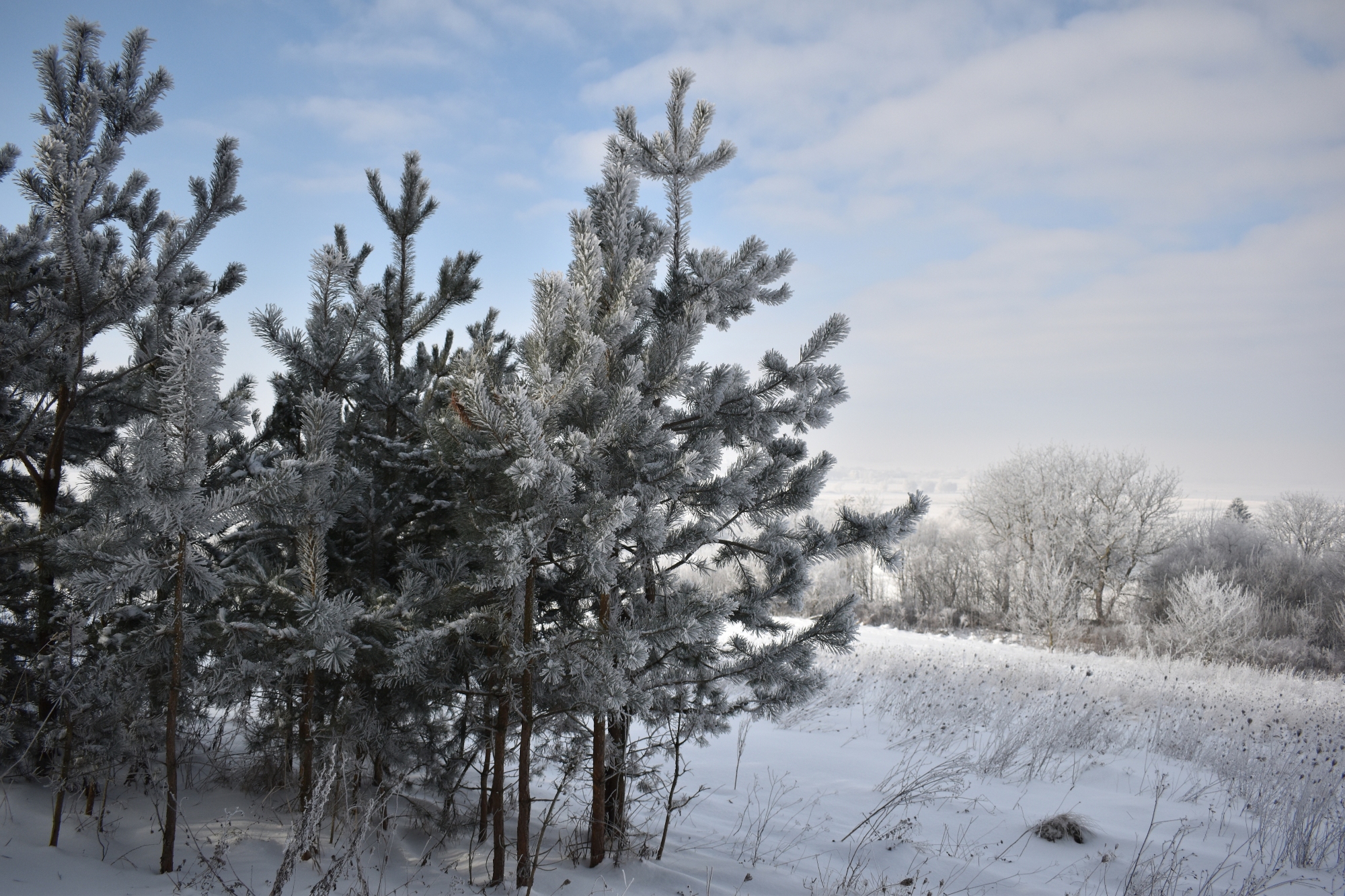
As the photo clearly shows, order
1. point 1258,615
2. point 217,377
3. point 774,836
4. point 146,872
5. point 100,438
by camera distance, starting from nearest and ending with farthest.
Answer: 1. point 217,377
2. point 146,872
3. point 100,438
4. point 774,836
5. point 1258,615

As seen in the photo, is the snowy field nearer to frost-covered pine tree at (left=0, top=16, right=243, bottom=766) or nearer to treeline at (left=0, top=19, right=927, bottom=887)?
treeline at (left=0, top=19, right=927, bottom=887)

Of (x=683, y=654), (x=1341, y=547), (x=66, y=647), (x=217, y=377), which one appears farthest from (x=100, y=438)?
(x=1341, y=547)

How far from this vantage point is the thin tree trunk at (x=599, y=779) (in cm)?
341

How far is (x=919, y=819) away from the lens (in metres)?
5.30

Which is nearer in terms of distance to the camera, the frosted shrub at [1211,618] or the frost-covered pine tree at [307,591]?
the frost-covered pine tree at [307,591]

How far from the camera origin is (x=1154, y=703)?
9.71m

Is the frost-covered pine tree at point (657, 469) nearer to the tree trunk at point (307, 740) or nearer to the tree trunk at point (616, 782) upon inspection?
the tree trunk at point (616, 782)

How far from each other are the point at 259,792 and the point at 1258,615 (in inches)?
969

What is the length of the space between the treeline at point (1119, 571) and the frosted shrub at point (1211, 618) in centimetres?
4

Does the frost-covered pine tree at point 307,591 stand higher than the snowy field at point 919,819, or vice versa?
the frost-covered pine tree at point 307,591

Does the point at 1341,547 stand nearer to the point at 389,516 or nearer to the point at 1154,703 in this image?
the point at 1154,703

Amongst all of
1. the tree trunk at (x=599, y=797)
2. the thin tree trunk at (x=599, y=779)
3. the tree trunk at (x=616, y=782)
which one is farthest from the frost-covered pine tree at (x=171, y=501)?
the tree trunk at (x=616, y=782)

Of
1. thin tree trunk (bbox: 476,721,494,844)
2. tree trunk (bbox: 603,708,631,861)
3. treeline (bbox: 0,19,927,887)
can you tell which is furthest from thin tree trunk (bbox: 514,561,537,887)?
tree trunk (bbox: 603,708,631,861)

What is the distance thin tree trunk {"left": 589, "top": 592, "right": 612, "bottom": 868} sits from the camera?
3406 mm
